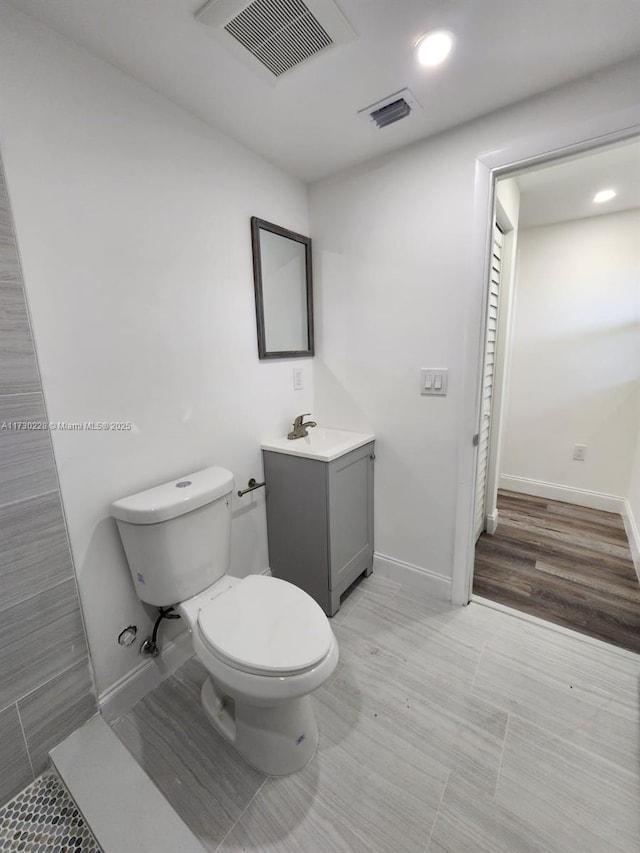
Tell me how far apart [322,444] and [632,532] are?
2204 mm

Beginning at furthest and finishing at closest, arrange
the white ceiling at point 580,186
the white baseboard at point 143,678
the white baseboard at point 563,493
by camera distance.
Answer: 1. the white baseboard at point 563,493
2. the white ceiling at point 580,186
3. the white baseboard at point 143,678

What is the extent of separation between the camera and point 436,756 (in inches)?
44.3

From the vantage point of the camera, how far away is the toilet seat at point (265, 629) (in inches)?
37.8

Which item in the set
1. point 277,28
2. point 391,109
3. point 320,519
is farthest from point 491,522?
point 277,28

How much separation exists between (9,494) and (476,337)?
1.74 metres

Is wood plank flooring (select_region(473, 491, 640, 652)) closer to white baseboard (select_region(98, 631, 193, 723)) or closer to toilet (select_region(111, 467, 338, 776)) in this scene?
toilet (select_region(111, 467, 338, 776))

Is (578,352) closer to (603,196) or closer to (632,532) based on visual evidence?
(603,196)

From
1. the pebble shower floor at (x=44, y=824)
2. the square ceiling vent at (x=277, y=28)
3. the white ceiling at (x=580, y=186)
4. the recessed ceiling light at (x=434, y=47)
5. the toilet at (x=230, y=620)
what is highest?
the white ceiling at (x=580, y=186)

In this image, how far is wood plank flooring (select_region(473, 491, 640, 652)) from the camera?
1683mm

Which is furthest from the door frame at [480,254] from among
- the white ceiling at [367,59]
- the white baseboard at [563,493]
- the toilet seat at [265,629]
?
the white baseboard at [563,493]

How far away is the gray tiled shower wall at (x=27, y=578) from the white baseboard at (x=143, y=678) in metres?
0.11

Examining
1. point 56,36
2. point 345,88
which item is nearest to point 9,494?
point 56,36

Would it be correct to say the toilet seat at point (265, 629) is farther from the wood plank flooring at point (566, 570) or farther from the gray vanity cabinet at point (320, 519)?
the wood plank flooring at point (566, 570)

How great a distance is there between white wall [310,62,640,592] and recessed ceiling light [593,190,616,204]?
125 centimetres
